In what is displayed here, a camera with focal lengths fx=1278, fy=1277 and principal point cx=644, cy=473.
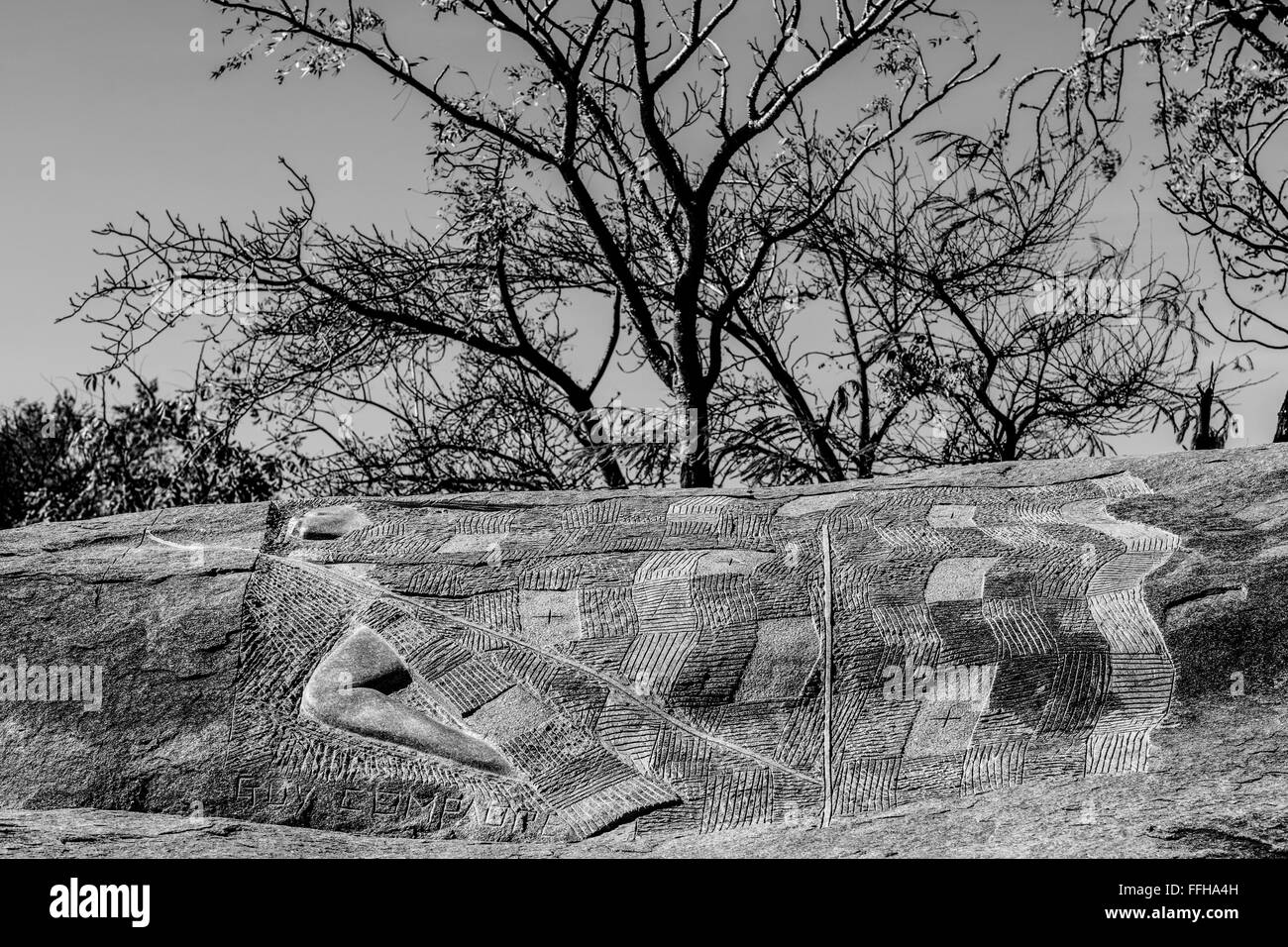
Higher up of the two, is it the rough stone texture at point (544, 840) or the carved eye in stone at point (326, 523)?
the carved eye in stone at point (326, 523)

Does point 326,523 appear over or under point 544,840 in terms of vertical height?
over

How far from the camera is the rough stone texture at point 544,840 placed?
281 centimetres

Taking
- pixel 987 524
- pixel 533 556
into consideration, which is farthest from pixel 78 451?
pixel 987 524

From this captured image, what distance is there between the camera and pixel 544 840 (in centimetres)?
308

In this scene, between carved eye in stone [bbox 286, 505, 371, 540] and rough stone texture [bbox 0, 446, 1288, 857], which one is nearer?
rough stone texture [bbox 0, 446, 1288, 857]

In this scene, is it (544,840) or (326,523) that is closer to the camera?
(544,840)

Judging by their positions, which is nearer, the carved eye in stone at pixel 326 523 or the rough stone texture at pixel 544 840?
the rough stone texture at pixel 544 840

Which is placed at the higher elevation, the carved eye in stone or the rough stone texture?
the carved eye in stone

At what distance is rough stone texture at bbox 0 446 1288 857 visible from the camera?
2.81 metres

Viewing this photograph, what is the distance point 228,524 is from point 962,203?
5.87 meters

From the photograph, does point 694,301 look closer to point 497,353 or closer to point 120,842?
point 497,353

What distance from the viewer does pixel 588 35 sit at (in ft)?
23.7

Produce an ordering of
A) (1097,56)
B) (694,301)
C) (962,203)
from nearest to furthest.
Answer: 1. (1097,56)
2. (694,301)
3. (962,203)

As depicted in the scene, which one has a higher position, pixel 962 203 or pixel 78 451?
pixel 962 203
